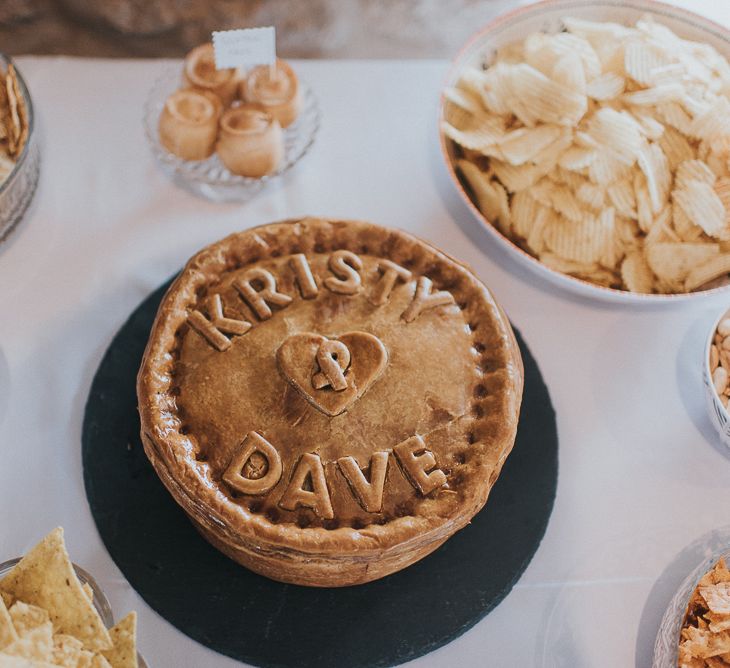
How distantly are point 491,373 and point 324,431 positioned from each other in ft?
1.03

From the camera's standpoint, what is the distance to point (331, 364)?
121 cm

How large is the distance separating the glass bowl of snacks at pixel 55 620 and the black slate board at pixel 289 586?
0.58 ft

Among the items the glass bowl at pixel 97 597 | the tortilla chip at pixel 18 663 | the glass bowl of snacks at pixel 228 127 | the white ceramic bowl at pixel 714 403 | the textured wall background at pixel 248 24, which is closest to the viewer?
the tortilla chip at pixel 18 663

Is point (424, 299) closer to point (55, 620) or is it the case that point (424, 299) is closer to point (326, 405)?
point (326, 405)

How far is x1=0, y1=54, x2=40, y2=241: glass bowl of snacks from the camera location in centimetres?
150

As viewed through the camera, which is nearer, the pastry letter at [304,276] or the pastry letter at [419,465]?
the pastry letter at [419,465]

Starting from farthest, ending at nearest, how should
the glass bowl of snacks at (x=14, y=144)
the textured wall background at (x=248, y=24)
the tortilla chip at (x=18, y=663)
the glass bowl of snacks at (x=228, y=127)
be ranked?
1. the textured wall background at (x=248, y=24)
2. the glass bowl of snacks at (x=228, y=127)
3. the glass bowl of snacks at (x=14, y=144)
4. the tortilla chip at (x=18, y=663)

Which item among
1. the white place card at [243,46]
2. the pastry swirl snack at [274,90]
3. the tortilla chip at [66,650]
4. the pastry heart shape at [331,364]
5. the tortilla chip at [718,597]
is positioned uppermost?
the white place card at [243,46]

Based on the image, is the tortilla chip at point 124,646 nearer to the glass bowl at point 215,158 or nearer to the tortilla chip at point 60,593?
the tortilla chip at point 60,593

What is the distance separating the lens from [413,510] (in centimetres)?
117

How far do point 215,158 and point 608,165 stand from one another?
868mm

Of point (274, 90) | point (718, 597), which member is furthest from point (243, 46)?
point (718, 597)

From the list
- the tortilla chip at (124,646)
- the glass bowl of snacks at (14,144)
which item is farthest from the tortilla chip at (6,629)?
the glass bowl of snacks at (14,144)

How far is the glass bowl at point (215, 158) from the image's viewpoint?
166cm
